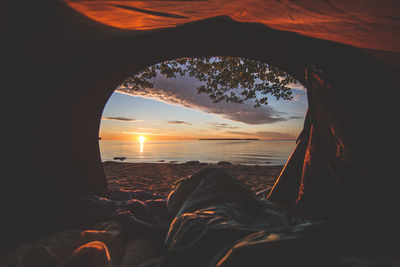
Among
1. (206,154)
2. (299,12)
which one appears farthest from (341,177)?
(206,154)

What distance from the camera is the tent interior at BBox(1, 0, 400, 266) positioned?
1.10 meters

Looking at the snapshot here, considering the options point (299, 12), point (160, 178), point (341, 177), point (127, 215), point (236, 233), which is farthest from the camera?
point (160, 178)

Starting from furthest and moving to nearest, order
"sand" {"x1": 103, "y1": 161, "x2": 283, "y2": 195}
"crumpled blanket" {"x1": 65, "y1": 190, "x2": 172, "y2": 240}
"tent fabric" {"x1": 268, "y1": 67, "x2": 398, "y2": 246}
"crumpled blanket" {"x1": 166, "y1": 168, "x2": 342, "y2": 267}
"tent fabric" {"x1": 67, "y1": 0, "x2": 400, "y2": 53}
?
"sand" {"x1": 103, "y1": 161, "x2": 283, "y2": 195} < "crumpled blanket" {"x1": 65, "y1": 190, "x2": 172, "y2": 240} < "tent fabric" {"x1": 268, "y1": 67, "x2": 398, "y2": 246} < "tent fabric" {"x1": 67, "y1": 0, "x2": 400, "y2": 53} < "crumpled blanket" {"x1": 166, "y1": 168, "x2": 342, "y2": 267}

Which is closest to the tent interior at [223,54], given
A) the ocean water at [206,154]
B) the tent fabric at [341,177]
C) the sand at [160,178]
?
the tent fabric at [341,177]

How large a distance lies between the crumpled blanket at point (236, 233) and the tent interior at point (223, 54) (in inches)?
0.5

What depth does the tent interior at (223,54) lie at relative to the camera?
3.61 feet

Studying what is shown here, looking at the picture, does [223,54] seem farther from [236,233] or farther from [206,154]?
[206,154]

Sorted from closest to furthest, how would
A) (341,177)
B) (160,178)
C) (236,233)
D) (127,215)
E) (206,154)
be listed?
(236,233), (341,177), (127,215), (160,178), (206,154)

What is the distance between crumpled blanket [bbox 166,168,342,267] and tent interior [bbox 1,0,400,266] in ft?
0.04

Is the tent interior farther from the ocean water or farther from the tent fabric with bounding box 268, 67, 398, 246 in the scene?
the ocean water

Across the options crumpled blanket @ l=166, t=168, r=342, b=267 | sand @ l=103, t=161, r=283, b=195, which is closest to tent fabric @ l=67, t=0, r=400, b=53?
crumpled blanket @ l=166, t=168, r=342, b=267

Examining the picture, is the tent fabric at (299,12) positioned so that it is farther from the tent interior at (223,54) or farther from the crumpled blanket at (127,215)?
the crumpled blanket at (127,215)

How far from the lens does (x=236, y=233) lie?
1.01 meters

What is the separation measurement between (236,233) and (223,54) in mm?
2447
